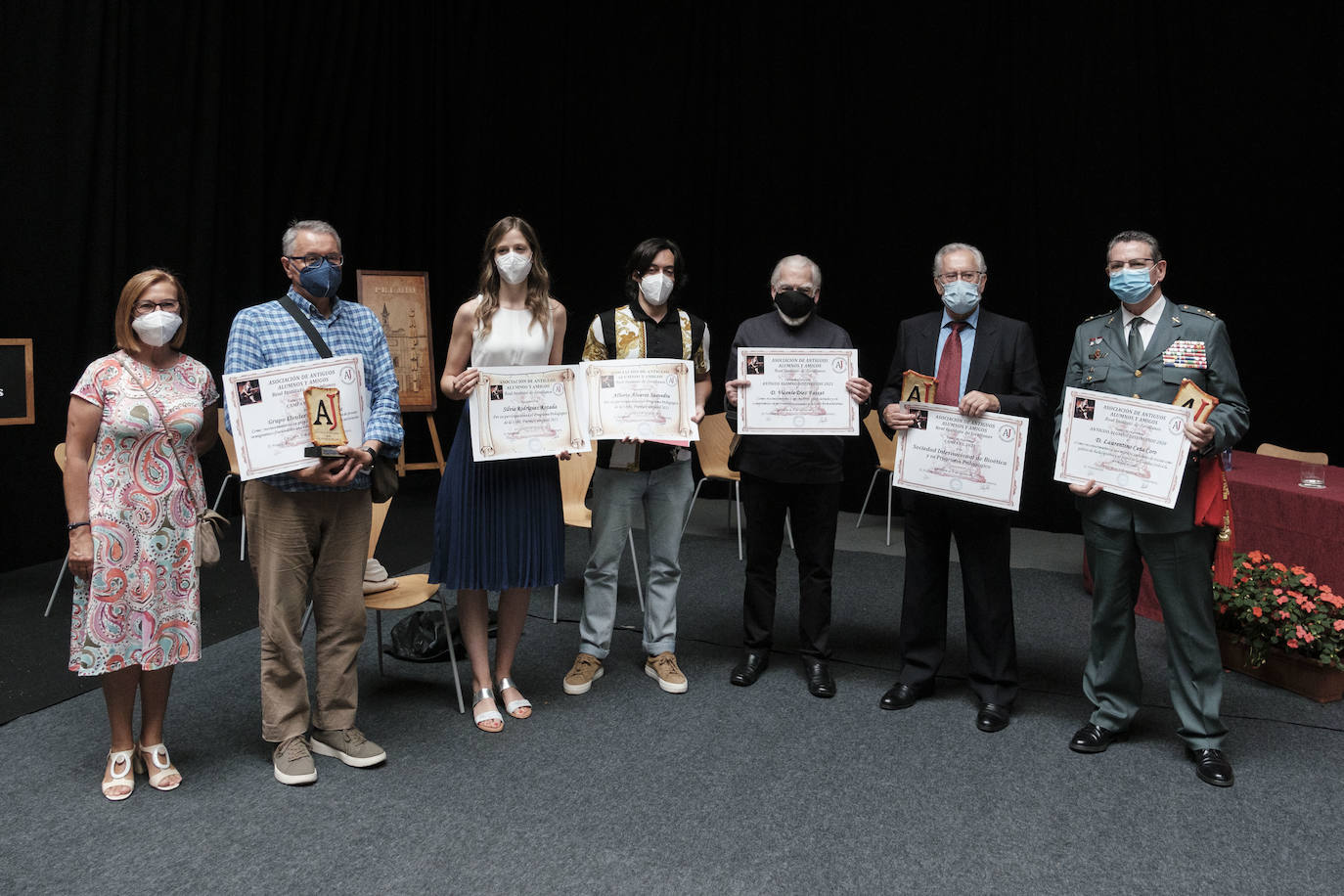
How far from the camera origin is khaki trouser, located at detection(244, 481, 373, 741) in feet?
9.28

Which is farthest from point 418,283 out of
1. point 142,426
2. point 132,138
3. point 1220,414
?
point 1220,414

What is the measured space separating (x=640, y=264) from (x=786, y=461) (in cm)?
91

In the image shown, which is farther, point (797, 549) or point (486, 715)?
point (797, 549)

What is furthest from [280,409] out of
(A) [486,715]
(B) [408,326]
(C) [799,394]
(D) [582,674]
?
(B) [408,326]

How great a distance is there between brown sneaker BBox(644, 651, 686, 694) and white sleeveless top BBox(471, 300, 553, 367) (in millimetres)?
1318

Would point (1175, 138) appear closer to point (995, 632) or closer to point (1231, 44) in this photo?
point (1231, 44)

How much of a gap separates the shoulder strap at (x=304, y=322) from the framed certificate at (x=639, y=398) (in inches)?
34.4

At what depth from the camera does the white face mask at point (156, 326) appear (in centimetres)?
270

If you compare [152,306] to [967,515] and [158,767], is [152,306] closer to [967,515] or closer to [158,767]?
[158,767]

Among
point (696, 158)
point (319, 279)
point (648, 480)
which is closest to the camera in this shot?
point (319, 279)

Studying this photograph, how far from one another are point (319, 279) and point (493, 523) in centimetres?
100

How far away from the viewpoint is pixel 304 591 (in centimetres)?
292

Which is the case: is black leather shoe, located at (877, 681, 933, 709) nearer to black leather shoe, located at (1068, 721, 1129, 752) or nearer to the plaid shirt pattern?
black leather shoe, located at (1068, 721, 1129, 752)

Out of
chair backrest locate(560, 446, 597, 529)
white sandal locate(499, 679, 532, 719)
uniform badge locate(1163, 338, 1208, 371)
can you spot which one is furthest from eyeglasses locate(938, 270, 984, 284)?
chair backrest locate(560, 446, 597, 529)
